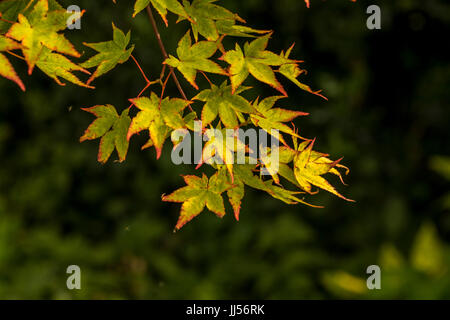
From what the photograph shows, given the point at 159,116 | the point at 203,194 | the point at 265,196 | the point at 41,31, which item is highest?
the point at 265,196

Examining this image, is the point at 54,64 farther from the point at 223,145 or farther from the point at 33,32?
the point at 223,145

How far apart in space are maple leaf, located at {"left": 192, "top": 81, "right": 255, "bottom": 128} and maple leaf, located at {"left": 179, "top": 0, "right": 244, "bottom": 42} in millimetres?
104

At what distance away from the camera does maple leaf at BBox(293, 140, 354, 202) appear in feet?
3.25

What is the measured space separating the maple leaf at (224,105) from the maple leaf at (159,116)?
41 mm

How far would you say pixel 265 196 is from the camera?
10.3ft

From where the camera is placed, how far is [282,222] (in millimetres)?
3035

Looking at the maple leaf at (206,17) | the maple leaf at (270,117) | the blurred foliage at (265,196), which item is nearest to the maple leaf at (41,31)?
the maple leaf at (206,17)

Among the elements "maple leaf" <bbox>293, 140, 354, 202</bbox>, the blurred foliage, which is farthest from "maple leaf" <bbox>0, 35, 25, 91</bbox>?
the blurred foliage

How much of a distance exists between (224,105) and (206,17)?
17cm

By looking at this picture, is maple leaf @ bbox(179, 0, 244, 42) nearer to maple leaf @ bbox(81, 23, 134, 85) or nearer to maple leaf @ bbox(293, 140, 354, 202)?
maple leaf @ bbox(81, 23, 134, 85)

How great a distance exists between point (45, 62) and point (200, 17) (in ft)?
0.95

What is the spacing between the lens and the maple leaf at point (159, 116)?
0.96 meters

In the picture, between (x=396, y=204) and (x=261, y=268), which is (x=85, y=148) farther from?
(x=396, y=204)

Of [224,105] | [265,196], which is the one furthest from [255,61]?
[265,196]
